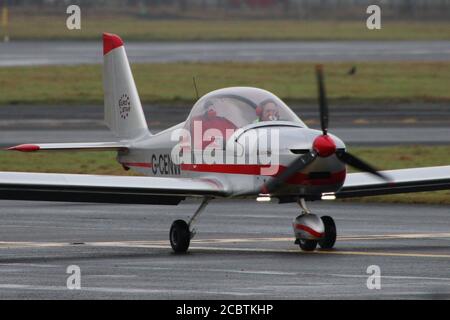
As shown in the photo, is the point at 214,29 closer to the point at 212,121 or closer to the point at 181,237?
the point at 212,121

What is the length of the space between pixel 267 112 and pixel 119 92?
4.67m

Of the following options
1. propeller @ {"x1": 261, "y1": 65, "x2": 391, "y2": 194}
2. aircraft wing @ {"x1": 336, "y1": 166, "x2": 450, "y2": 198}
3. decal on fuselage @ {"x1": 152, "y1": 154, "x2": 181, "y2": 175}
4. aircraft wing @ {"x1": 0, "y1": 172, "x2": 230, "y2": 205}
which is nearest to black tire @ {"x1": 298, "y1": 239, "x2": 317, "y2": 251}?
propeller @ {"x1": 261, "y1": 65, "x2": 391, "y2": 194}

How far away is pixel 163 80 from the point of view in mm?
54625

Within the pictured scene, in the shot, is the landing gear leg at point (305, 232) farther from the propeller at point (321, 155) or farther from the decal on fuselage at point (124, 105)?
the decal on fuselage at point (124, 105)

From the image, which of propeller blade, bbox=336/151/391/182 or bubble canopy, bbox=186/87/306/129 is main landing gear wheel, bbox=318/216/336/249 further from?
bubble canopy, bbox=186/87/306/129

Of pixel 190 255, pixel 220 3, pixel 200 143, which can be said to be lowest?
pixel 190 255

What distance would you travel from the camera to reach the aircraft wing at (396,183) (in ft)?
62.6

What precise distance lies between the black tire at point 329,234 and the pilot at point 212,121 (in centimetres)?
173

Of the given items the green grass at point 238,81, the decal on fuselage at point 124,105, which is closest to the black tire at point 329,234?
the decal on fuselage at point 124,105

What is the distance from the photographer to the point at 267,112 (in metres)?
18.5

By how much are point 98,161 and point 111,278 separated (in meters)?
15.8
